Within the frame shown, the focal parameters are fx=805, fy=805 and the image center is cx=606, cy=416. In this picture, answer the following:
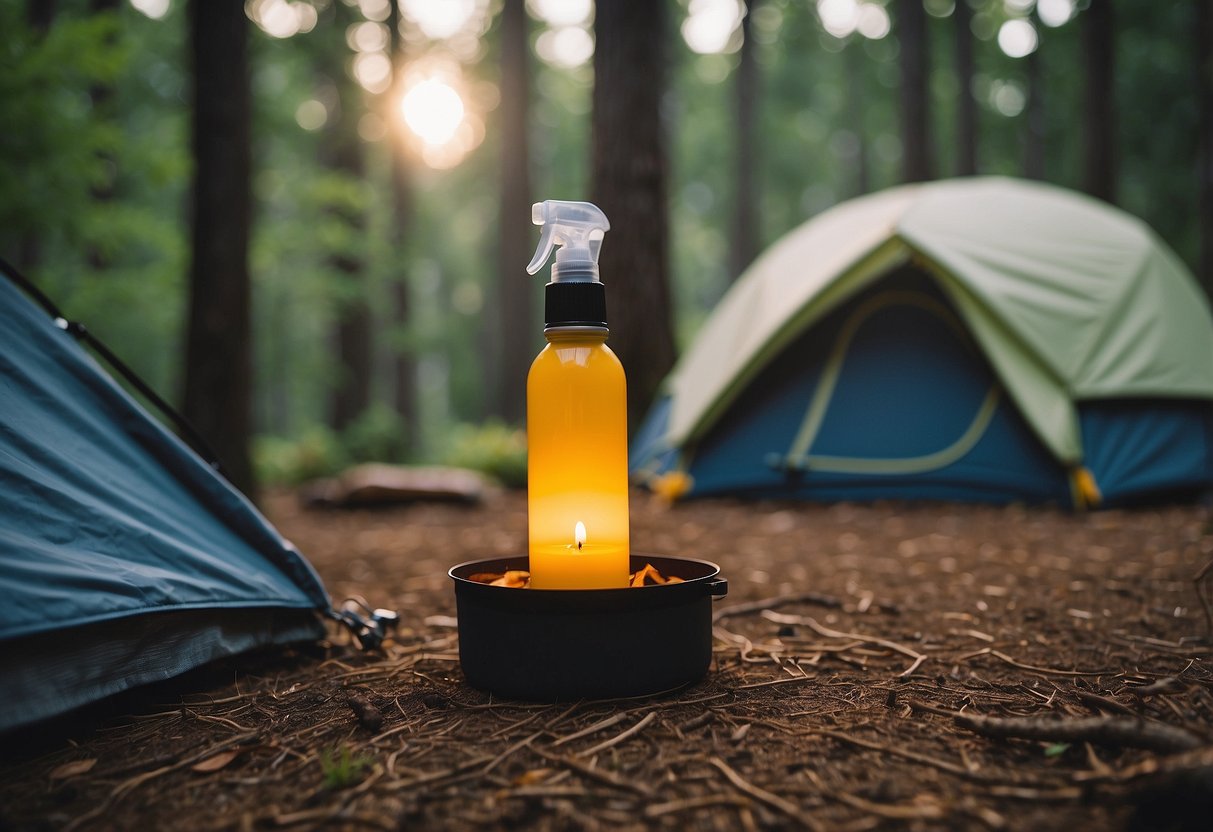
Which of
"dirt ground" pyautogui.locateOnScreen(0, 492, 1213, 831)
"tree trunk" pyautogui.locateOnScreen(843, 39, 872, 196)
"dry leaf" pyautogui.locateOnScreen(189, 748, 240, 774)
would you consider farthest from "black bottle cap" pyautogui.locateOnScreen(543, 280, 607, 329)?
"tree trunk" pyautogui.locateOnScreen(843, 39, 872, 196)

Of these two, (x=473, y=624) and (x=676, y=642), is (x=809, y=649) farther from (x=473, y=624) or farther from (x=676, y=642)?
(x=473, y=624)

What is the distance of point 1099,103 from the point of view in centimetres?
1071

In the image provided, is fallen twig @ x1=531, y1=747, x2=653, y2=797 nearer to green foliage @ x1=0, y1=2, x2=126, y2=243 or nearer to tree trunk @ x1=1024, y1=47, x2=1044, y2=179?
green foliage @ x1=0, y1=2, x2=126, y2=243

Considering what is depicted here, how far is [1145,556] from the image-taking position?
3.34 metres

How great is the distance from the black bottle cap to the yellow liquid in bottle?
2 cm

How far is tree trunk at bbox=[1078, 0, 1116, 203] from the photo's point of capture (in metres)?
10.6

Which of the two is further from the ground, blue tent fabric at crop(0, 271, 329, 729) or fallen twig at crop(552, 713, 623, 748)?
blue tent fabric at crop(0, 271, 329, 729)

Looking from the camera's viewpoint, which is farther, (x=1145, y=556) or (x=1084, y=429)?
(x=1084, y=429)

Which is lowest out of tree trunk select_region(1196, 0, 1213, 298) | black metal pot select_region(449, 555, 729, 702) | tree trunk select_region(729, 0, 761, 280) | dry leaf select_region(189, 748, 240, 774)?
dry leaf select_region(189, 748, 240, 774)

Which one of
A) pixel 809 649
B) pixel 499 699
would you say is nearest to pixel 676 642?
pixel 499 699

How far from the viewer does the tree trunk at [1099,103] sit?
10570 mm

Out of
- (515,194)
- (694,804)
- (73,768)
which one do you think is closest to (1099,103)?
(515,194)

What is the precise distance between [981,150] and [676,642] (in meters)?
21.5

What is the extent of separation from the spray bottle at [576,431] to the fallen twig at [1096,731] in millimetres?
776
